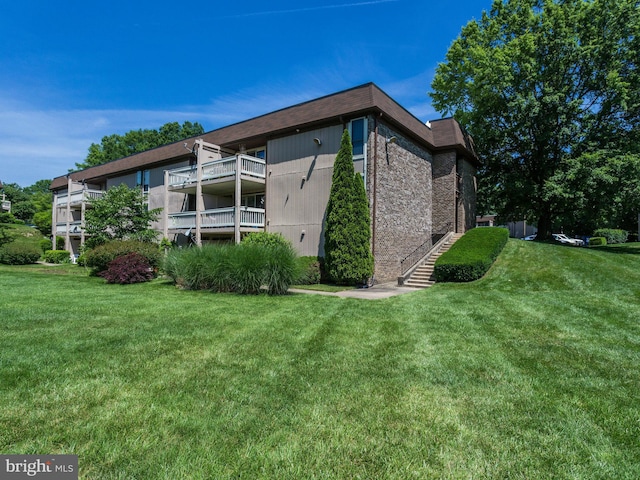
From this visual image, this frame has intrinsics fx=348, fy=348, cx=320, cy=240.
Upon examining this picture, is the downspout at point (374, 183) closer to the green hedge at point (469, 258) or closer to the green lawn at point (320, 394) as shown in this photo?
the green hedge at point (469, 258)

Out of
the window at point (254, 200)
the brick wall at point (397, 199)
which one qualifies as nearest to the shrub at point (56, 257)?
the window at point (254, 200)

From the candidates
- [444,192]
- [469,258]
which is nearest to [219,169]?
[444,192]

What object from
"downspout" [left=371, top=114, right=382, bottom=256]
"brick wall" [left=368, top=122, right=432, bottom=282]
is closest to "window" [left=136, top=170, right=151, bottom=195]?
"downspout" [left=371, top=114, right=382, bottom=256]

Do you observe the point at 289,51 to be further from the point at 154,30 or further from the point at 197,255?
the point at 197,255

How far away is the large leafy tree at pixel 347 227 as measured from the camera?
553 inches

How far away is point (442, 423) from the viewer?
2.94 meters

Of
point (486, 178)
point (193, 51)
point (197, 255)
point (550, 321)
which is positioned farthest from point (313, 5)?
point (486, 178)

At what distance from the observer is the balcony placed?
57.5ft

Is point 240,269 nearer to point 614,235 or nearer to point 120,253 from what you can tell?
point 120,253

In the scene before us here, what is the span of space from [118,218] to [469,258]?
1805cm

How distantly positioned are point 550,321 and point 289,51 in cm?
1381

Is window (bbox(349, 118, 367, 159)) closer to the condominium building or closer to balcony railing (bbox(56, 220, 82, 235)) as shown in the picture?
the condominium building

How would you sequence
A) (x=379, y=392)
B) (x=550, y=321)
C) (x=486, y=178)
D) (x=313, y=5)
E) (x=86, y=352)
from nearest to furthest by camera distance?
(x=379, y=392) → (x=86, y=352) → (x=550, y=321) → (x=313, y=5) → (x=486, y=178)

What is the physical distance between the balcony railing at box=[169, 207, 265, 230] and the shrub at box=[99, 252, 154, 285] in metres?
4.50
